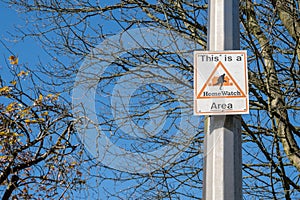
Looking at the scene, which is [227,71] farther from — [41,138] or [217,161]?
[41,138]

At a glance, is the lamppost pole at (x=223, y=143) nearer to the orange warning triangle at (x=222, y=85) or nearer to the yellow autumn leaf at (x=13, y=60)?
the orange warning triangle at (x=222, y=85)

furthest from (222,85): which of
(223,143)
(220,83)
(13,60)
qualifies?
(13,60)

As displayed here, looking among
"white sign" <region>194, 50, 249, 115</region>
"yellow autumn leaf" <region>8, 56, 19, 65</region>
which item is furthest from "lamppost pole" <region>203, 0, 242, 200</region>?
"yellow autumn leaf" <region>8, 56, 19, 65</region>

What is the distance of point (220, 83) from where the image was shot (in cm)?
123

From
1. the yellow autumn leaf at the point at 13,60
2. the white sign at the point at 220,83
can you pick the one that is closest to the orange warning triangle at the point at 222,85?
the white sign at the point at 220,83

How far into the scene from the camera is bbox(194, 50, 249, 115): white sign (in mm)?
1203

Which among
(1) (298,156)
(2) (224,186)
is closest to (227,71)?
(2) (224,186)

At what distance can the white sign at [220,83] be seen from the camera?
1.20 m

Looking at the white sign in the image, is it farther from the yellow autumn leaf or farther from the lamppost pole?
the yellow autumn leaf

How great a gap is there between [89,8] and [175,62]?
6.59 feet

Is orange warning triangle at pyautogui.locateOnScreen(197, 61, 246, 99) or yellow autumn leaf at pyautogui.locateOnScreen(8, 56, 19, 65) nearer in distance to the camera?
orange warning triangle at pyautogui.locateOnScreen(197, 61, 246, 99)

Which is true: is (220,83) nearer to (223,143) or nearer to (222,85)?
(222,85)

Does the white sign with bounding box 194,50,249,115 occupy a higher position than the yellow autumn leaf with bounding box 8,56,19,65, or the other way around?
the yellow autumn leaf with bounding box 8,56,19,65

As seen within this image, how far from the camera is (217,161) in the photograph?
1.16 m
